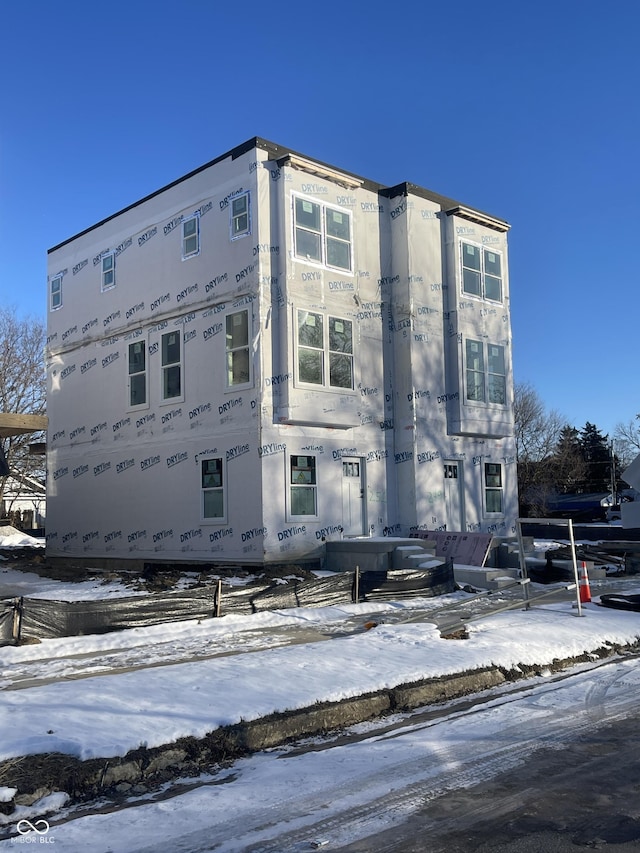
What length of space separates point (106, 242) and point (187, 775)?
21273 mm

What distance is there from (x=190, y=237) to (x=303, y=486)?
24.9 ft

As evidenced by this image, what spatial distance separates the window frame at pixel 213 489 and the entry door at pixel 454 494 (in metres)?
6.84

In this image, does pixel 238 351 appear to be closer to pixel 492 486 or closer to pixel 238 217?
pixel 238 217

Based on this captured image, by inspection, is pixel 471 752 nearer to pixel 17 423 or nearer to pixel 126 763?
pixel 126 763

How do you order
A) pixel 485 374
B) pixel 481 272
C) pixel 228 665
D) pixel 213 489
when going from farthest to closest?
pixel 481 272
pixel 485 374
pixel 213 489
pixel 228 665

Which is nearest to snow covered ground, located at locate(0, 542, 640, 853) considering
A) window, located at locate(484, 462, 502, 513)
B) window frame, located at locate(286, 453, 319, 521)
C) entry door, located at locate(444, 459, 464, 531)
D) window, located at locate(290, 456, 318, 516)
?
window frame, located at locate(286, 453, 319, 521)

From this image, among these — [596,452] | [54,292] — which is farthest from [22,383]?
[596,452]

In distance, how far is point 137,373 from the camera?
75.8ft

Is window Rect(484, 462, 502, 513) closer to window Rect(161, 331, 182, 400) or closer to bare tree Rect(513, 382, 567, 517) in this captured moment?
window Rect(161, 331, 182, 400)

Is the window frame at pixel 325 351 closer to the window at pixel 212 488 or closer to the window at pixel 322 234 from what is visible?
the window at pixel 322 234

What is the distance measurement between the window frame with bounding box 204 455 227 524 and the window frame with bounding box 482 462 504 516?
870 cm

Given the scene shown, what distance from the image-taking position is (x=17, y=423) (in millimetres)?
19609

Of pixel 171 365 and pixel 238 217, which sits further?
pixel 171 365

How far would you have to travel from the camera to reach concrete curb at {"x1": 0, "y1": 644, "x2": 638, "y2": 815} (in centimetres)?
574
